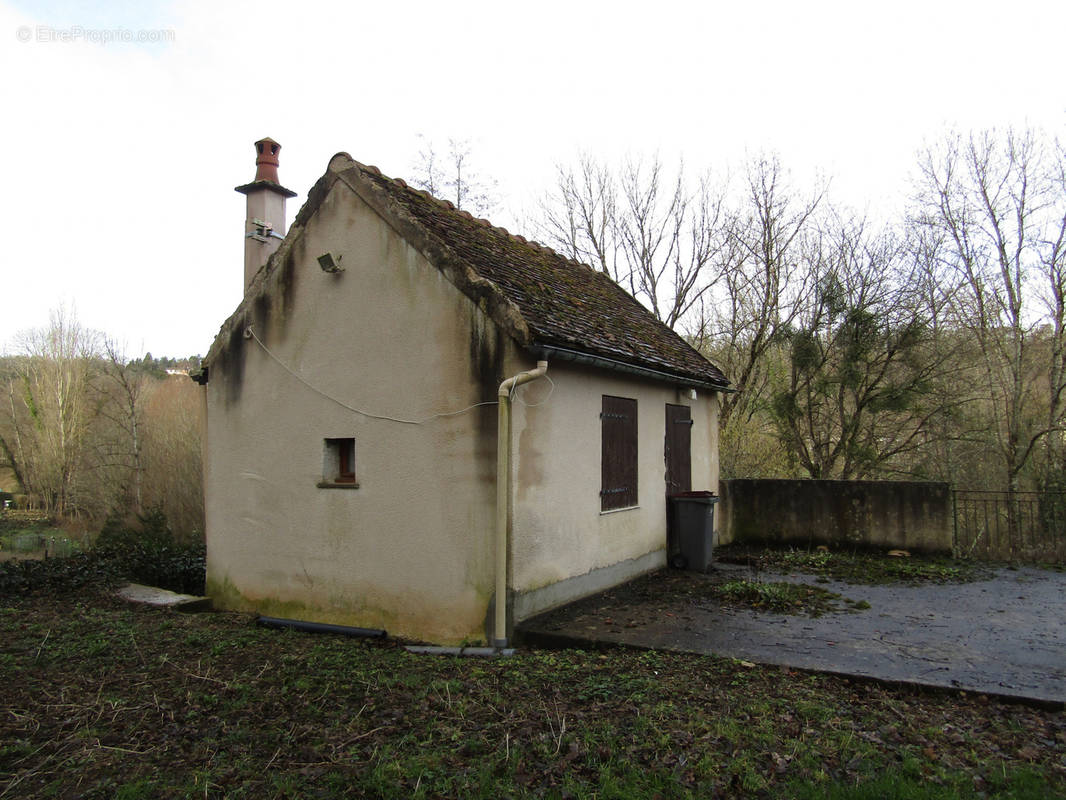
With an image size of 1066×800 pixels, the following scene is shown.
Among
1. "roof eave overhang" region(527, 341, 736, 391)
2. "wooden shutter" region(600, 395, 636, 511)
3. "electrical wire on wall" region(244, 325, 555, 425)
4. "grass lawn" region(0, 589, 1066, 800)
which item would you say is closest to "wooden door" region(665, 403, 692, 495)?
"roof eave overhang" region(527, 341, 736, 391)

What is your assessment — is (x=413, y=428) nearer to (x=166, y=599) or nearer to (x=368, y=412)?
Result: (x=368, y=412)

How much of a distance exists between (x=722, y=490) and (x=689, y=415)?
2.30m

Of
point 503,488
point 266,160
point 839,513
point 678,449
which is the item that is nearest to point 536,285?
point 503,488

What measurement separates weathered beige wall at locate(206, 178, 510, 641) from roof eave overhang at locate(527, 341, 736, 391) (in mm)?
461

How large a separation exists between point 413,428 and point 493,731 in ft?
11.6

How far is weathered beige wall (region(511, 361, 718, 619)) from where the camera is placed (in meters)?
6.67

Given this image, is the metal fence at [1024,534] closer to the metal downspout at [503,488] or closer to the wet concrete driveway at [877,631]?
the wet concrete driveway at [877,631]

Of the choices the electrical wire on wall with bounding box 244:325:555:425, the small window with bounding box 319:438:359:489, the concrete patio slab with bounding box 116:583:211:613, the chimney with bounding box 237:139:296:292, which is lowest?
the concrete patio slab with bounding box 116:583:211:613

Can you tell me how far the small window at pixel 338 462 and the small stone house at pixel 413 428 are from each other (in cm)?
2

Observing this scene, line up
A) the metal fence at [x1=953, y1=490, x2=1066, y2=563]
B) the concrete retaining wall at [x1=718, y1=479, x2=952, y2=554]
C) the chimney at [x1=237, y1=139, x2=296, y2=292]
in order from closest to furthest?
the chimney at [x1=237, y1=139, x2=296, y2=292] < the concrete retaining wall at [x1=718, y1=479, x2=952, y2=554] < the metal fence at [x1=953, y1=490, x2=1066, y2=563]

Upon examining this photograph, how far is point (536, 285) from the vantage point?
8.41m

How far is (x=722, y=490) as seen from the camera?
40.2 ft

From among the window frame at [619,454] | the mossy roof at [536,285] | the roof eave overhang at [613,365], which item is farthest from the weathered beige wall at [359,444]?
the window frame at [619,454]

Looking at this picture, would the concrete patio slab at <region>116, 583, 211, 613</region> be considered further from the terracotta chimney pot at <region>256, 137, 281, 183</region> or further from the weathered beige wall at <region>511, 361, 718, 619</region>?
the terracotta chimney pot at <region>256, 137, 281, 183</region>
